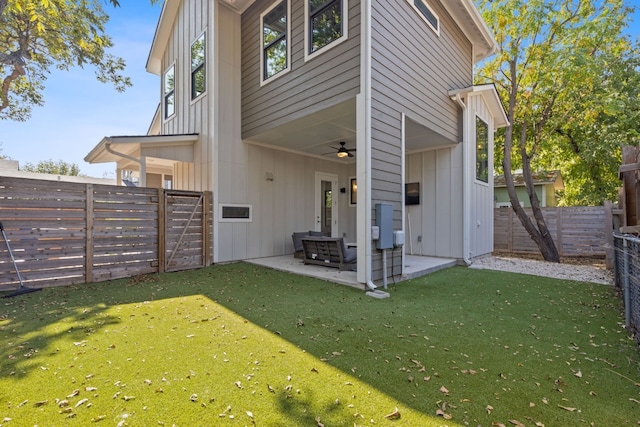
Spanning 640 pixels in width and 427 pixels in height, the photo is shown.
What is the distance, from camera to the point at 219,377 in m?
2.34

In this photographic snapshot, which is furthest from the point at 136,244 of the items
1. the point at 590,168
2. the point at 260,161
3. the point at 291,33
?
the point at 590,168

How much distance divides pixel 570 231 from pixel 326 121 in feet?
27.2

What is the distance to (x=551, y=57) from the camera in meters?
8.81

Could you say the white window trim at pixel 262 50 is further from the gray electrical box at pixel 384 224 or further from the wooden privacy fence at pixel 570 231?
the wooden privacy fence at pixel 570 231

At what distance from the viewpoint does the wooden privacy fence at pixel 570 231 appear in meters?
8.70

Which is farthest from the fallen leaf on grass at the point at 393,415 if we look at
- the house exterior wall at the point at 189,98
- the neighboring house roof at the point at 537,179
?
the neighboring house roof at the point at 537,179

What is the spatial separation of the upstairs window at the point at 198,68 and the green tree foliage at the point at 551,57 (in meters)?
8.81

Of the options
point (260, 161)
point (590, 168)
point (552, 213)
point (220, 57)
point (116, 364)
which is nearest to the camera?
point (116, 364)


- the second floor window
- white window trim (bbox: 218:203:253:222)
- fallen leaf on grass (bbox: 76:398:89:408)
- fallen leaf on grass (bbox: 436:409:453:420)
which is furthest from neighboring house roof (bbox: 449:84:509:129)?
fallen leaf on grass (bbox: 76:398:89:408)

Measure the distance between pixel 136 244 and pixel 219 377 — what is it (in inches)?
182

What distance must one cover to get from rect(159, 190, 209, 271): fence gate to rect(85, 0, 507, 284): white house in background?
1.13 ft

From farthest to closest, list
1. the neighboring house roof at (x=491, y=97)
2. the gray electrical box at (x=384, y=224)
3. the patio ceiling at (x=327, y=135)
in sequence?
the neighboring house roof at (x=491, y=97)
the patio ceiling at (x=327, y=135)
the gray electrical box at (x=384, y=224)

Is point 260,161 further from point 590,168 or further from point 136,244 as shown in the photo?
point 590,168

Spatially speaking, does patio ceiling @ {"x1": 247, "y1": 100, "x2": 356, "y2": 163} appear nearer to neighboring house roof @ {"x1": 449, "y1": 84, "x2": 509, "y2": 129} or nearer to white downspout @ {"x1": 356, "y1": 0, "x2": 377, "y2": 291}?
white downspout @ {"x1": 356, "y1": 0, "x2": 377, "y2": 291}
